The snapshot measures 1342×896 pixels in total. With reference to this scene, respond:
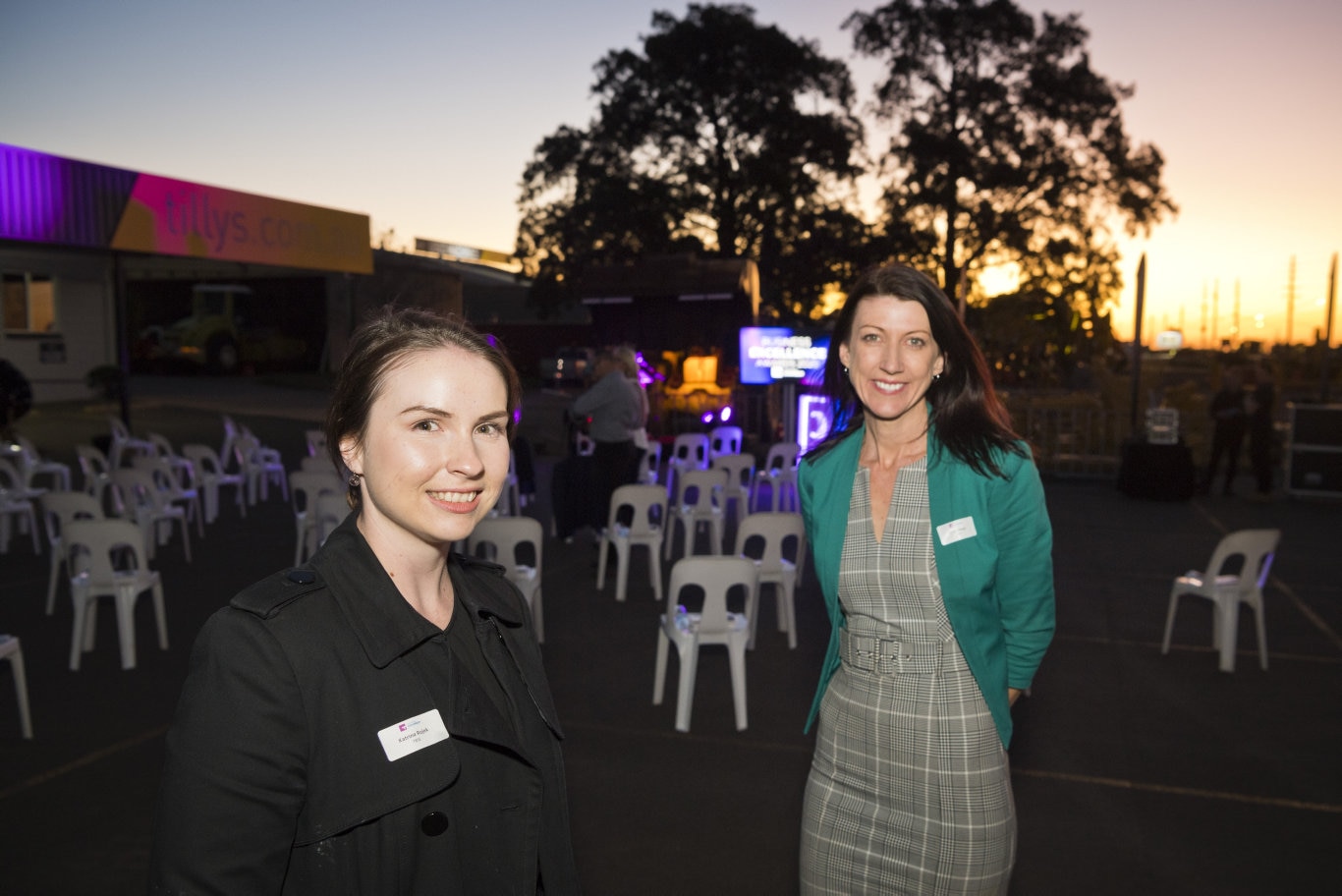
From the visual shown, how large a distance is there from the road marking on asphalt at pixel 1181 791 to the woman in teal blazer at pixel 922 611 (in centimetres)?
230

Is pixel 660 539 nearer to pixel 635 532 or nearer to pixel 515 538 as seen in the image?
pixel 635 532

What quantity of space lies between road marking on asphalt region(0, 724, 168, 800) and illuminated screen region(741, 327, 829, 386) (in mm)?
10679

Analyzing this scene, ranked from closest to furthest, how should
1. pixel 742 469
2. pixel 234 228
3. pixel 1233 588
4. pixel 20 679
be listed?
pixel 20 679 → pixel 1233 588 → pixel 742 469 → pixel 234 228

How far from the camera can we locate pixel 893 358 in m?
2.22

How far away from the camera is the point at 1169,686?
17.6ft

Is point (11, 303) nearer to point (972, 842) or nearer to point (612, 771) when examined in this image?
point (612, 771)

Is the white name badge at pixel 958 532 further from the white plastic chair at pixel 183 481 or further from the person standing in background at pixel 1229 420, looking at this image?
the person standing in background at pixel 1229 420

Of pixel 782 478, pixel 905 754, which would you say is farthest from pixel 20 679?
pixel 782 478

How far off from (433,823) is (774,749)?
3441 mm

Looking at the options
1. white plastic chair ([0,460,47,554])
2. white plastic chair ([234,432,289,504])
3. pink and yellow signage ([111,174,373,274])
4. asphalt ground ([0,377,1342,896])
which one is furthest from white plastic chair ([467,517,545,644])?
pink and yellow signage ([111,174,373,274])

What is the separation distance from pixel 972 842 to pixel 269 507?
10500 mm

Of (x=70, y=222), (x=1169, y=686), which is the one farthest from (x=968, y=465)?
(x=70, y=222)

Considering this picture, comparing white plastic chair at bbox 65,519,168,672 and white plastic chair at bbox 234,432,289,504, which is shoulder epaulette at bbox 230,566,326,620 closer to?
white plastic chair at bbox 65,519,168,672

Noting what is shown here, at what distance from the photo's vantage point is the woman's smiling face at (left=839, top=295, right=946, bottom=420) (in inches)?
87.4
